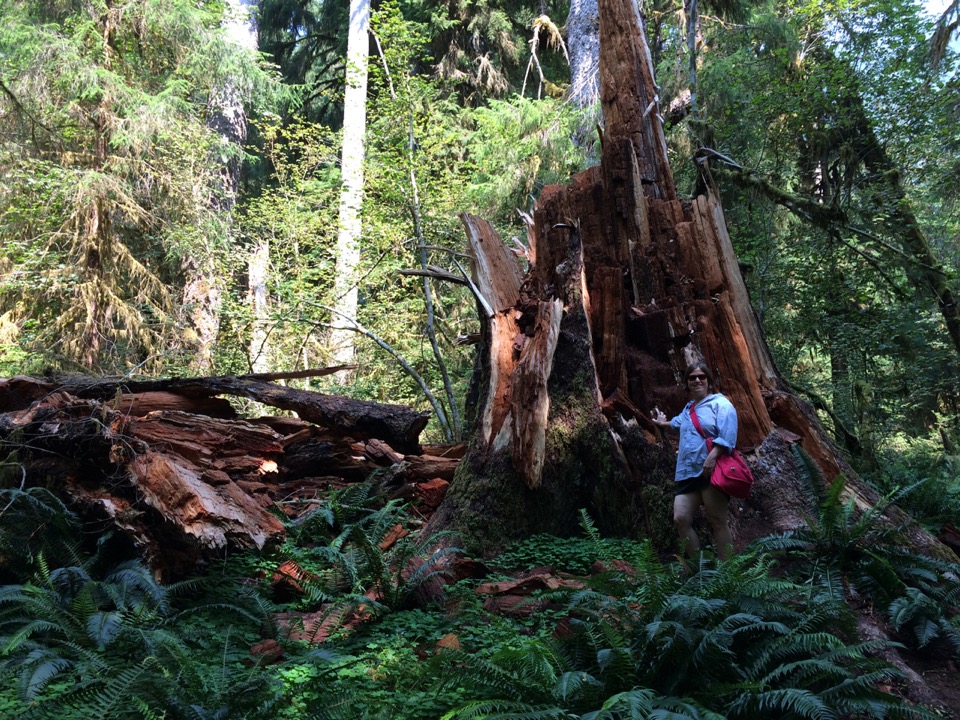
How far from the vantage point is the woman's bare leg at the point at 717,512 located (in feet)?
17.0

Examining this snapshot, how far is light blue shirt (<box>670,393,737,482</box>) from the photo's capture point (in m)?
5.22

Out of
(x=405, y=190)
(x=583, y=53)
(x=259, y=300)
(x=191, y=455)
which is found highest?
(x=583, y=53)

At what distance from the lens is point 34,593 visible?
186 inches

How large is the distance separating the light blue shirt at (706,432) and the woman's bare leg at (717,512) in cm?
17

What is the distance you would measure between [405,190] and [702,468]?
30.2 feet

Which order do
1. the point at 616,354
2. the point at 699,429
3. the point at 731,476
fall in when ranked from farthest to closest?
the point at 616,354
the point at 699,429
the point at 731,476

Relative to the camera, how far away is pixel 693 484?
5.32 metres

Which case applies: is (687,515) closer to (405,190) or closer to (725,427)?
(725,427)

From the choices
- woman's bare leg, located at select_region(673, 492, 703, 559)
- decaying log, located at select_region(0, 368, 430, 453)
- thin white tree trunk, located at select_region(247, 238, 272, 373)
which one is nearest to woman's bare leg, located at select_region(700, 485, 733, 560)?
woman's bare leg, located at select_region(673, 492, 703, 559)

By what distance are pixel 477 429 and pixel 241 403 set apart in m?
7.68

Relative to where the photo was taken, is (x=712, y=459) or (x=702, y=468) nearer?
(x=712, y=459)

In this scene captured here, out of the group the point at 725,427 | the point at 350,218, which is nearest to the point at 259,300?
the point at 350,218

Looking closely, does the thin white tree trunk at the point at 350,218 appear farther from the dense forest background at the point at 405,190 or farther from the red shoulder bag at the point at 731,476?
the red shoulder bag at the point at 731,476

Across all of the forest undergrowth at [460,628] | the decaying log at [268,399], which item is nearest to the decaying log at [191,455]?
the decaying log at [268,399]
